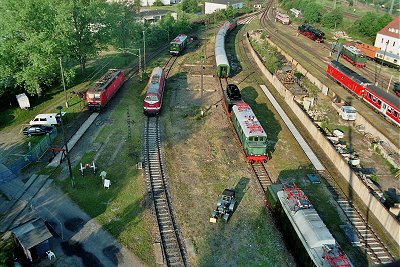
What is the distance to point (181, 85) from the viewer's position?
60750 mm

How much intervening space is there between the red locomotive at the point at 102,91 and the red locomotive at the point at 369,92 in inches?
1460

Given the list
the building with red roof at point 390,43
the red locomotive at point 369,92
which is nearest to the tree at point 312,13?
the building with red roof at point 390,43

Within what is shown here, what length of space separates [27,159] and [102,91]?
14717 millimetres

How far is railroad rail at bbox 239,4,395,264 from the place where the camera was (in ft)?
90.2

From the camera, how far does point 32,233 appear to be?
25.8 m

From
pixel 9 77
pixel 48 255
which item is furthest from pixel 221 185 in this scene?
pixel 9 77

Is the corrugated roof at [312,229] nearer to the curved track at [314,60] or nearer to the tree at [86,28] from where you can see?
the curved track at [314,60]

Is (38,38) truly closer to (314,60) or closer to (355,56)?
(314,60)

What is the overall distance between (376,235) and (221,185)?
46.3 feet

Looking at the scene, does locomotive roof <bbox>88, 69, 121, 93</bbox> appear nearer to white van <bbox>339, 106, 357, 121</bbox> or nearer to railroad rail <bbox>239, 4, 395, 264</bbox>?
railroad rail <bbox>239, 4, 395, 264</bbox>

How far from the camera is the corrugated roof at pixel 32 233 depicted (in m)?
25.2

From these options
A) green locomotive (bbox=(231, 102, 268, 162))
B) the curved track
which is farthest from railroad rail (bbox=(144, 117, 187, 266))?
the curved track

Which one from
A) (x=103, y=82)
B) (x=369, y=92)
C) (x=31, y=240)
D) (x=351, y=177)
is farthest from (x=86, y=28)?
(x=351, y=177)

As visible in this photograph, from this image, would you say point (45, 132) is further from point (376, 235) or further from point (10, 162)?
point (376, 235)
